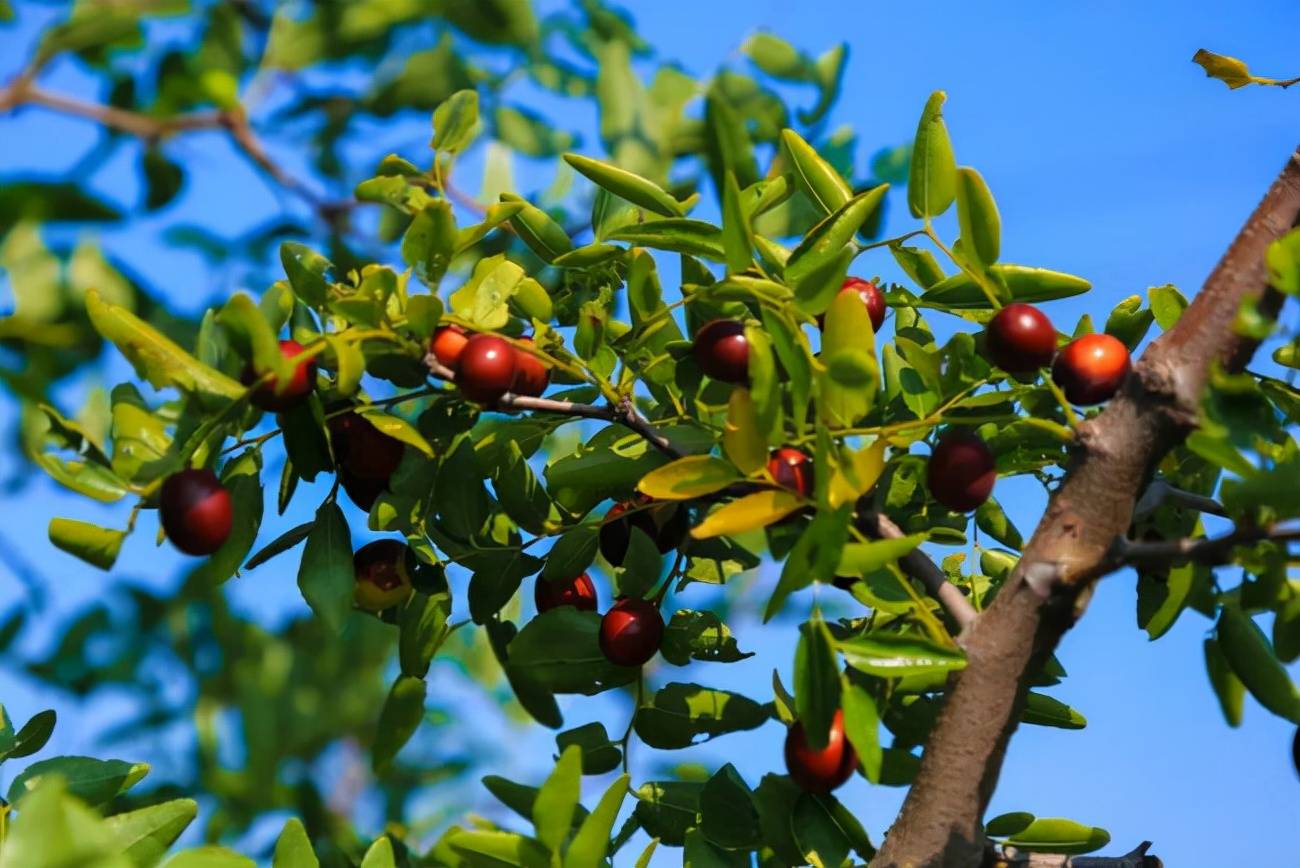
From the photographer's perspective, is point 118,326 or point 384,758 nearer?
point 118,326

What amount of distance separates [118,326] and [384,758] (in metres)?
0.60

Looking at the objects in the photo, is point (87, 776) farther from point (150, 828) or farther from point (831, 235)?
point (831, 235)

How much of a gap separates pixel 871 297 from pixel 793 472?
297 mm

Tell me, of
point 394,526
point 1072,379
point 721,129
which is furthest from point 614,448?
point 1072,379

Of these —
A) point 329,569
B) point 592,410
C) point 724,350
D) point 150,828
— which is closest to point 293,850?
point 150,828

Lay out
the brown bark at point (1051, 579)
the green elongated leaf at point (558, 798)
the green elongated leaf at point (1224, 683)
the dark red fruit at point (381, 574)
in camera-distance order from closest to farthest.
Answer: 1. the green elongated leaf at point (558, 798)
2. the brown bark at point (1051, 579)
3. the green elongated leaf at point (1224, 683)
4. the dark red fruit at point (381, 574)

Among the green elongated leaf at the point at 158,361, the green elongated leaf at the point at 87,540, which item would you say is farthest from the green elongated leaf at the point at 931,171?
the green elongated leaf at the point at 87,540

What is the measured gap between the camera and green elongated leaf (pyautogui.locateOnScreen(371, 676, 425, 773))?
147cm

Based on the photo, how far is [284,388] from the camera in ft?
3.57

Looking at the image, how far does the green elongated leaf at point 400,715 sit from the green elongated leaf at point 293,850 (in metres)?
0.26

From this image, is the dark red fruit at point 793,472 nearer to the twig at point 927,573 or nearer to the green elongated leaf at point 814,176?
the twig at point 927,573

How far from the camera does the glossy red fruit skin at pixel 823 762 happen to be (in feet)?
3.98

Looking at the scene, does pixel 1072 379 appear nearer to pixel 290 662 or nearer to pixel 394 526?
pixel 394 526

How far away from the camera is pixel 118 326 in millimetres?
1068
